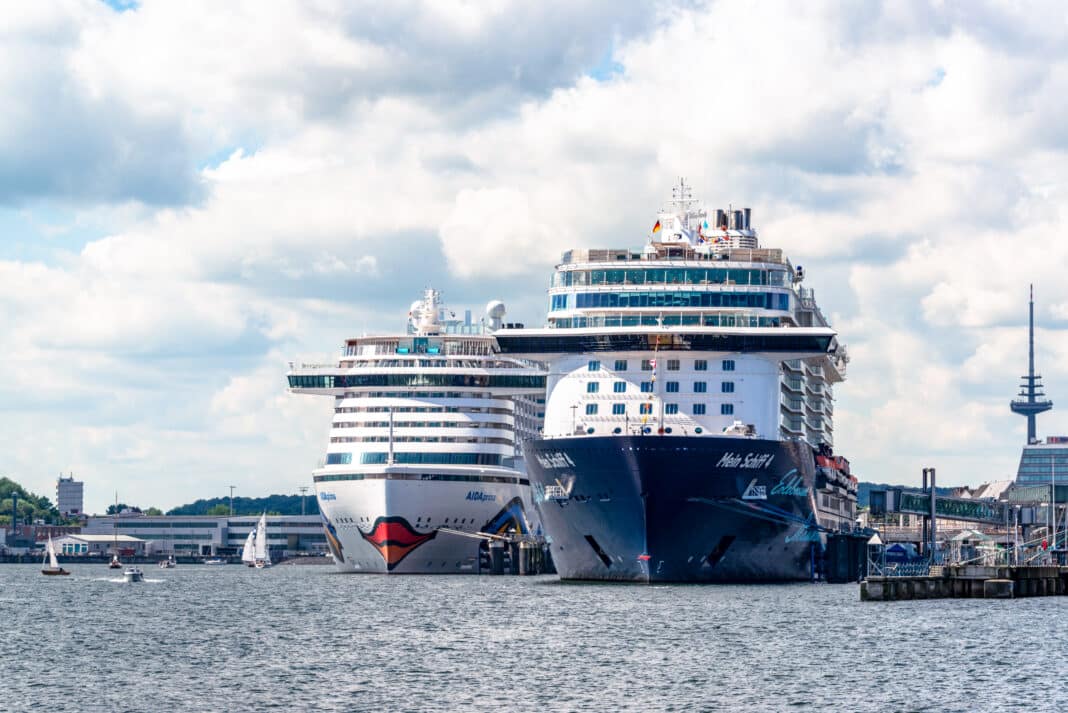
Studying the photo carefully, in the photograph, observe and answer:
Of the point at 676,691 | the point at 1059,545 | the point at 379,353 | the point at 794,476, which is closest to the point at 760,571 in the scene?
the point at 794,476

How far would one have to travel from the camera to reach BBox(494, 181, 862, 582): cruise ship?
92.2 m

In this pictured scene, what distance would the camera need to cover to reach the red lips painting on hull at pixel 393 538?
5315 inches

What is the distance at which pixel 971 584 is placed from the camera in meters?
104

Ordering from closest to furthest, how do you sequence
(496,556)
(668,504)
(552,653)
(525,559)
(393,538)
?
1. (552,653)
2. (668,504)
3. (393,538)
4. (496,556)
5. (525,559)

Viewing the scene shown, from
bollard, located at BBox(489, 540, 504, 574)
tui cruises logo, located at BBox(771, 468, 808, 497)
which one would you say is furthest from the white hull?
tui cruises logo, located at BBox(771, 468, 808, 497)

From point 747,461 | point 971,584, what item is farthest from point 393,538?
point 747,461

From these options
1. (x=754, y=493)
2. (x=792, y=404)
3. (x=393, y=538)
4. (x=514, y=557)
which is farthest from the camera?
(x=514, y=557)

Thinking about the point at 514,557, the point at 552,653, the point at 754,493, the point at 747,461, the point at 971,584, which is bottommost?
the point at 552,653

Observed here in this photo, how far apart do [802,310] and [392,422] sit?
121 ft

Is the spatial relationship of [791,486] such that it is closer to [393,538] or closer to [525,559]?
[393,538]

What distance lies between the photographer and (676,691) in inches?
2218

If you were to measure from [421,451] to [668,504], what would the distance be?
48930mm

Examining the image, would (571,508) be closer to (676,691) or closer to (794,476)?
(794,476)

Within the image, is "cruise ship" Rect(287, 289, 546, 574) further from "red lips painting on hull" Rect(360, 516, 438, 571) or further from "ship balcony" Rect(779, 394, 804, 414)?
"ship balcony" Rect(779, 394, 804, 414)
